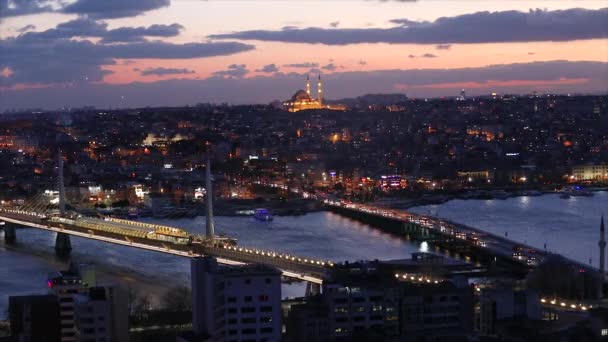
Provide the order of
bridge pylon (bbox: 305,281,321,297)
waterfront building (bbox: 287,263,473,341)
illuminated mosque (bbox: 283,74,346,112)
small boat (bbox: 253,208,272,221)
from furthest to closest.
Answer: illuminated mosque (bbox: 283,74,346,112) → small boat (bbox: 253,208,272,221) → bridge pylon (bbox: 305,281,321,297) → waterfront building (bbox: 287,263,473,341)

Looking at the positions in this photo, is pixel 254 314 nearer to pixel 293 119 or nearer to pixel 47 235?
pixel 47 235

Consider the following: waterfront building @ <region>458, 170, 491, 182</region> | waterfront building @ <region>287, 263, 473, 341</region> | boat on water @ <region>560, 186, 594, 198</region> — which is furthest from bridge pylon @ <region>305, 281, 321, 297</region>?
waterfront building @ <region>458, 170, 491, 182</region>

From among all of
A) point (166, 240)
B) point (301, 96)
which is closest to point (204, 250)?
point (166, 240)

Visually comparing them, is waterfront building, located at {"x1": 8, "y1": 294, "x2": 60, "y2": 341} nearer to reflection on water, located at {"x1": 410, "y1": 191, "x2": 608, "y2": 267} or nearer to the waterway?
the waterway

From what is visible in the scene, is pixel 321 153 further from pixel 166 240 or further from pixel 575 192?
pixel 166 240

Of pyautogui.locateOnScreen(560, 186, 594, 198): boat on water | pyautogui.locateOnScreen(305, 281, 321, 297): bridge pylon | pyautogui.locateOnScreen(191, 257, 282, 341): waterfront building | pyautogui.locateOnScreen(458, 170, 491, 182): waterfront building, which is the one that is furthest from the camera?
pyautogui.locateOnScreen(458, 170, 491, 182): waterfront building
